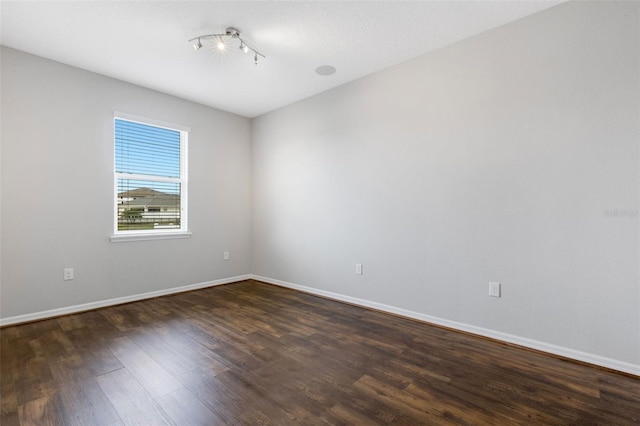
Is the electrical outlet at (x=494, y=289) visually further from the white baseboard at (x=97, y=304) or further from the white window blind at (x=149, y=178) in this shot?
the white window blind at (x=149, y=178)

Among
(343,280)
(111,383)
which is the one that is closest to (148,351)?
(111,383)

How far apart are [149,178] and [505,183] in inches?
157

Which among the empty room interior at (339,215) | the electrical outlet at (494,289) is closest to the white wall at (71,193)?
the empty room interior at (339,215)

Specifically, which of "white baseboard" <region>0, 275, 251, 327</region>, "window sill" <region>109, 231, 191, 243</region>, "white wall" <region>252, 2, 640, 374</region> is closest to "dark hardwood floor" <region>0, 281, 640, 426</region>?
"white baseboard" <region>0, 275, 251, 327</region>

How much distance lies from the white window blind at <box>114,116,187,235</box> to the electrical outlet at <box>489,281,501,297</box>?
12.3 feet

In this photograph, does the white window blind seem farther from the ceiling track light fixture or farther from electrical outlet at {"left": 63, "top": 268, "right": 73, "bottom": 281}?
the ceiling track light fixture

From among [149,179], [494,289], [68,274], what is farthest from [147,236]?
[494,289]

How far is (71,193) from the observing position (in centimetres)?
313

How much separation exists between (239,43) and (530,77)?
8.18 ft

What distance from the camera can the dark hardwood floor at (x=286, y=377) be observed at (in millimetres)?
1553

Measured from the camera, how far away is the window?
11.6ft

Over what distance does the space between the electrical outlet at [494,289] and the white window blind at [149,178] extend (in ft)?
12.3

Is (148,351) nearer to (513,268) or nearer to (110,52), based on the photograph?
(110,52)

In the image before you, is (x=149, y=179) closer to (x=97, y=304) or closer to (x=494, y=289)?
(x=97, y=304)
